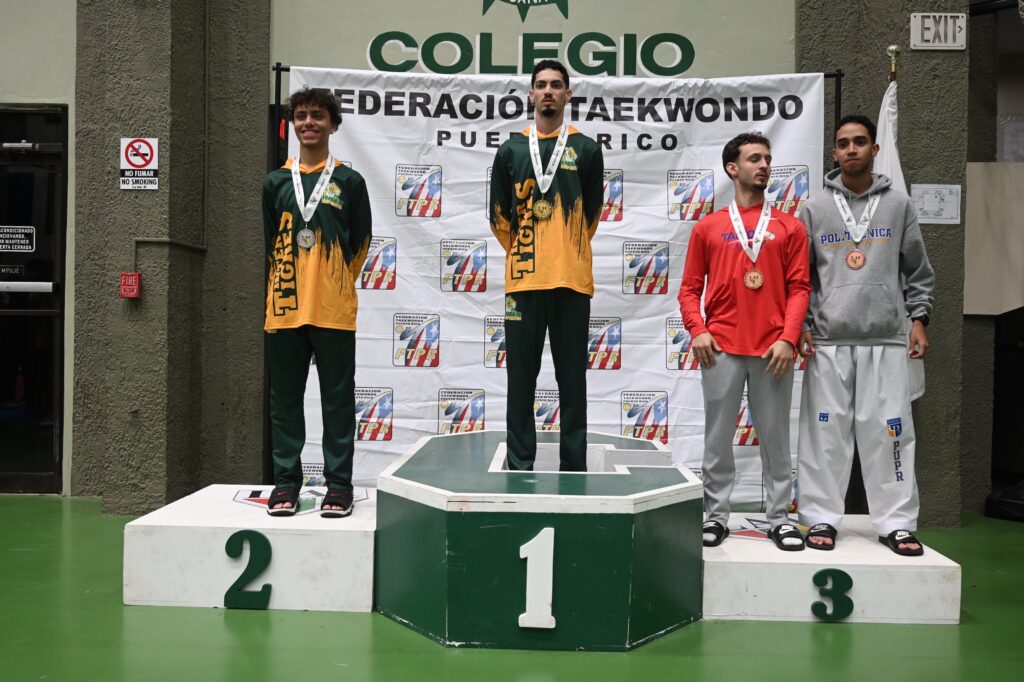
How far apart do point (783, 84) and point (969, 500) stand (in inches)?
106

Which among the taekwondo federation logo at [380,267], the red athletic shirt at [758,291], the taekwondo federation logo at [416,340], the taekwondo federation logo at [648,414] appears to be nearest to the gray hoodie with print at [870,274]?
the red athletic shirt at [758,291]

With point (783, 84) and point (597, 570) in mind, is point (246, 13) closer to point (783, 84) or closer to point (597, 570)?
point (783, 84)

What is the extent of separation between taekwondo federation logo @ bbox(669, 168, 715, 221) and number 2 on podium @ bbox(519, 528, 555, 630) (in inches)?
106

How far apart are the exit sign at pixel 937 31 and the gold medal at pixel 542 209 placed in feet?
8.98

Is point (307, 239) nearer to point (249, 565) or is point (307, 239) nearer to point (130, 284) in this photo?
point (249, 565)

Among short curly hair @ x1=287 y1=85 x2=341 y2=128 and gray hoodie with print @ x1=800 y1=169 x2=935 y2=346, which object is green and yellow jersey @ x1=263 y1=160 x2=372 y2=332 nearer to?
short curly hair @ x1=287 y1=85 x2=341 y2=128

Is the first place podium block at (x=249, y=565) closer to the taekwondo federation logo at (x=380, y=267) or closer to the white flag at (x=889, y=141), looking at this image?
the taekwondo federation logo at (x=380, y=267)

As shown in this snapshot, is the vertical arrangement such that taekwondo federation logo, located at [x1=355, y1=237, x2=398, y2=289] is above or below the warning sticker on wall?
below

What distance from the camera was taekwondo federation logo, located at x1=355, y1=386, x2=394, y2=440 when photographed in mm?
4797

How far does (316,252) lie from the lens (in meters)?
3.18

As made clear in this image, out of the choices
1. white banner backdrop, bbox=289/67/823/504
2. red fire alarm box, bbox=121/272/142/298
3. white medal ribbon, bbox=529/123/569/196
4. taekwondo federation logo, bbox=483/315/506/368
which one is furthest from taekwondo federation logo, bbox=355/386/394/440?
white medal ribbon, bbox=529/123/569/196

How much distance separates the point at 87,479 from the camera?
4.88 metres

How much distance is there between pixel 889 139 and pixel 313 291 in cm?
320

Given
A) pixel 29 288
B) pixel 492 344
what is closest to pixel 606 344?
pixel 492 344
